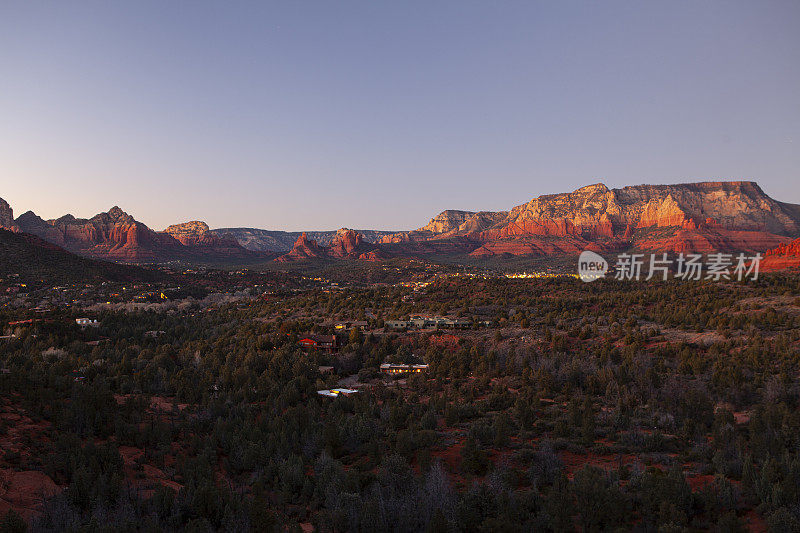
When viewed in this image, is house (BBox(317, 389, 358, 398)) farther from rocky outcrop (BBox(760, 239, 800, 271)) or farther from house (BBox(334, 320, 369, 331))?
rocky outcrop (BBox(760, 239, 800, 271))

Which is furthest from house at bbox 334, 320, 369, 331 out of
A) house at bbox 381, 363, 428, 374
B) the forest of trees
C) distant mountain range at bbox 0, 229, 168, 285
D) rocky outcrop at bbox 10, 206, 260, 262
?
rocky outcrop at bbox 10, 206, 260, 262

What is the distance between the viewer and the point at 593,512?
13.3 m

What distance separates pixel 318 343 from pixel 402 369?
10362 millimetres

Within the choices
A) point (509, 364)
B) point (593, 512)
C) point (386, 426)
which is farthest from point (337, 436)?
point (509, 364)

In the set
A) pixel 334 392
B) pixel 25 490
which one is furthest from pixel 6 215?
pixel 25 490

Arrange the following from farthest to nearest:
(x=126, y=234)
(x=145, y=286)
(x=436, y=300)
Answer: (x=126, y=234)
(x=145, y=286)
(x=436, y=300)

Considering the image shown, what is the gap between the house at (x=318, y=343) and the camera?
41.2 metres

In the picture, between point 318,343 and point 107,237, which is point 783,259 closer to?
point 318,343

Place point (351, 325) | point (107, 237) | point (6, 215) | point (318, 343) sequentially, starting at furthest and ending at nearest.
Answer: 1. point (107, 237)
2. point (6, 215)
3. point (351, 325)
4. point (318, 343)

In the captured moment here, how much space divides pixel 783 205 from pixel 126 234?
908 ft

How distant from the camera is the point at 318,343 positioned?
138 ft

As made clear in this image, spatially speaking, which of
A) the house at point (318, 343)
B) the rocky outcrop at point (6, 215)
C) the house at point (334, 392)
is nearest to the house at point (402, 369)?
the house at point (334, 392)

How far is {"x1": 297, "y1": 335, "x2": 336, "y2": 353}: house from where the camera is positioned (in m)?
41.2

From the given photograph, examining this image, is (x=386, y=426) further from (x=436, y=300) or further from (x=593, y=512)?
(x=436, y=300)
